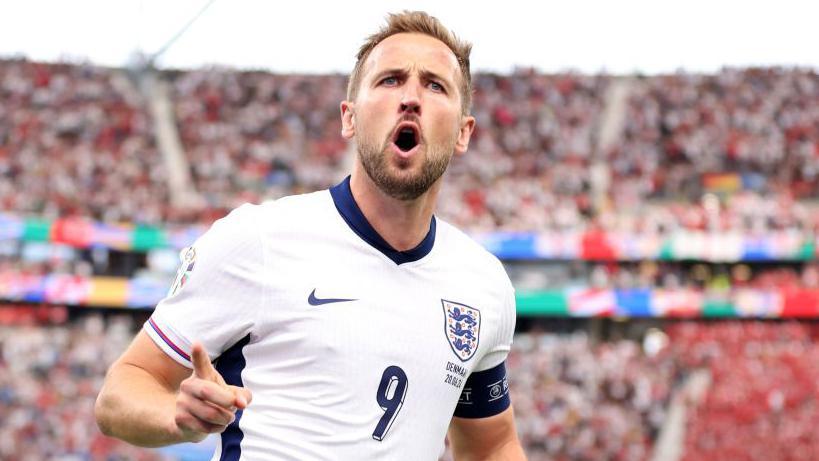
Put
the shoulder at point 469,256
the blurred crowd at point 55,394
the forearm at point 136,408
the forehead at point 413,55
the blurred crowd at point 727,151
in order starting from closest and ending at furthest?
the forearm at point 136,408
the forehead at point 413,55
the shoulder at point 469,256
the blurred crowd at point 55,394
the blurred crowd at point 727,151

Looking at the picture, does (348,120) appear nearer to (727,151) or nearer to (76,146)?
(727,151)

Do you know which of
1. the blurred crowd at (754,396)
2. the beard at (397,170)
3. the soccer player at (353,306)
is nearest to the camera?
the soccer player at (353,306)

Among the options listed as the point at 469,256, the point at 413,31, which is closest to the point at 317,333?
the point at 469,256

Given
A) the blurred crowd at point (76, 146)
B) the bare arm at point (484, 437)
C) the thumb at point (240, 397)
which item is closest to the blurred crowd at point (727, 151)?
→ the blurred crowd at point (76, 146)

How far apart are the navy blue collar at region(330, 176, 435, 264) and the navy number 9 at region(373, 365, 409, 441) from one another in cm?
32

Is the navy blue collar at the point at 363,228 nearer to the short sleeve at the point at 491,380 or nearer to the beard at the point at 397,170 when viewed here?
the beard at the point at 397,170

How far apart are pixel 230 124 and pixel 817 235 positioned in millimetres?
16303

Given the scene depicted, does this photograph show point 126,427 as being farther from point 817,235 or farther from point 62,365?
point 817,235

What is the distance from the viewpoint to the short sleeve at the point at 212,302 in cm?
246

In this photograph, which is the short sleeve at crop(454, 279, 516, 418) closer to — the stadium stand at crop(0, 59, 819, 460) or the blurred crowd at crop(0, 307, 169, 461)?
the blurred crowd at crop(0, 307, 169, 461)

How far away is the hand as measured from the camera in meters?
1.93

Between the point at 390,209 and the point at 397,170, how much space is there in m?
0.18

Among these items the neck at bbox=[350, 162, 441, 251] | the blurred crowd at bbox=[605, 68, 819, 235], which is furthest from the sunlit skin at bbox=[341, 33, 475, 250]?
the blurred crowd at bbox=[605, 68, 819, 235]

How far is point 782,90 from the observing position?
31172mm
